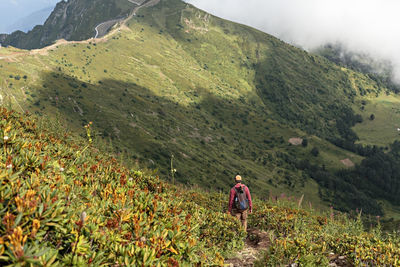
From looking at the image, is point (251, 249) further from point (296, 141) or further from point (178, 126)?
point (296, 141)

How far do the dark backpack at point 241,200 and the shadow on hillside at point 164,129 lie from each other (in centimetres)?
7257

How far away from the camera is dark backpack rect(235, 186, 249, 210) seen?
10.1m

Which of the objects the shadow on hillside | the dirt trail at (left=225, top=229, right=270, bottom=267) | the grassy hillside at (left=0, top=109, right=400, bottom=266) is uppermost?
the grassy hillside at (left=0, top=109, right=400, bottom=266)

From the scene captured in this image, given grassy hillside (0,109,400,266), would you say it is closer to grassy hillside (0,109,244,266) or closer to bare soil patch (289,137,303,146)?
grassy hillside (0,109,244,266)

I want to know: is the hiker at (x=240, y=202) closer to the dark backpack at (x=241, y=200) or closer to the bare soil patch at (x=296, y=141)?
the dark backpack at (x=241, y=200)

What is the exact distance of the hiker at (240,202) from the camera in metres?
10.1

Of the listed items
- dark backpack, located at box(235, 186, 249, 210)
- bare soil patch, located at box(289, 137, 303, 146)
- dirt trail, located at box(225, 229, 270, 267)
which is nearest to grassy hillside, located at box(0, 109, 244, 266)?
dirt trail, located at box(225, 229, 270, 267)

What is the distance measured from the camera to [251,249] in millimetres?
8055

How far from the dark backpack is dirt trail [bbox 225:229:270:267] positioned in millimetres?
1051

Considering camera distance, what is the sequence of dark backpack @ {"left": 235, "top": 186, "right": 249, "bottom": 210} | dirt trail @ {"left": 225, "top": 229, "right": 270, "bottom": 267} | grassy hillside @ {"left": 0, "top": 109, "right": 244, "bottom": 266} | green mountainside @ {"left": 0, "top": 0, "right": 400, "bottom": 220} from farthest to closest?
green mountainside @ {"left": 0, "top": 0, "right": 400, "bottom": 220}
dark backpack @ {"left": 235, "top": 186, "right": 249, "bottom": 210}
dirt trail @ {"left": 225, "top": 229, "right": 270, "bottom": 267}
grassy hillside @ {"left": 0, "top": 109, "right": 244, "bottom": 266}

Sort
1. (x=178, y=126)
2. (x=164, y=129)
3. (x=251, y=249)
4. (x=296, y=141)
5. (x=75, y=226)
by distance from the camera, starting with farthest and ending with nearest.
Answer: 1. (x=296, y=141)
2. (x=178, y=126)
3. (x=164, y=129)
4. (x=251, y=249)
5. (x=75, y=226)

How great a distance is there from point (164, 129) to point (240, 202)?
375 feet

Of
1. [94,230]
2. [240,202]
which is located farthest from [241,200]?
[94,230]

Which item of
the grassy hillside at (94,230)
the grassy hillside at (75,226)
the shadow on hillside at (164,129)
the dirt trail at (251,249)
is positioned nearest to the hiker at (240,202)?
the dirt trail at (251,249)
